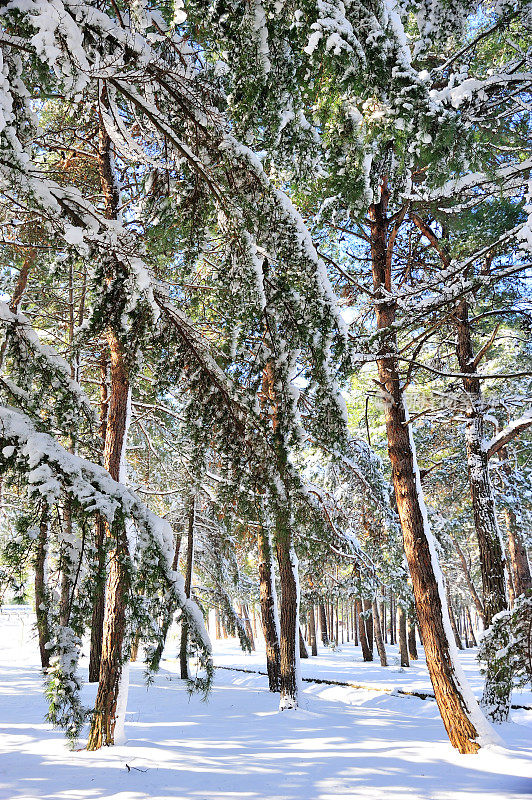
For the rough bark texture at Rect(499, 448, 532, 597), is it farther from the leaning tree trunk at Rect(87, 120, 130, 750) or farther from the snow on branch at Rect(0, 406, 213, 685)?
the snow on branch at Rect(0, 406, 213, 685)

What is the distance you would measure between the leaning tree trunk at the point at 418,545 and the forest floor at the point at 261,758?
0.40 m

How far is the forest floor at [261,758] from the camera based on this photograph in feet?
16.0

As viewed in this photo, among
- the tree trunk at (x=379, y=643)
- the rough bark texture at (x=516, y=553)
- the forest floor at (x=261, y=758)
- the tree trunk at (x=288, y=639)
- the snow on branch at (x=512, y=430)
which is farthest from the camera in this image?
the tree trunk at (x=379, y=643)

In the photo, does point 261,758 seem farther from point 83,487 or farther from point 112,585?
point 83,487

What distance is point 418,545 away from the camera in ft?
22.2

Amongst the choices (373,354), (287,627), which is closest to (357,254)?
(373,354)

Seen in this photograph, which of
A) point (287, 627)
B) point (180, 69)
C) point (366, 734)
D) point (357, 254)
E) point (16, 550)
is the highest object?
point (357, 254)

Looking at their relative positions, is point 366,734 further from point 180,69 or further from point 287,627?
point 180,69

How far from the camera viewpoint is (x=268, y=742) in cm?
744

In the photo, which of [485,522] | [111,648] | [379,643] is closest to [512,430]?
[485,522]

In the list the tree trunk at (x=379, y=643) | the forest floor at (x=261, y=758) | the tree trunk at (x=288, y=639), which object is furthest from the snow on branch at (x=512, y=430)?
the tree trunk at (x=379, y=643)

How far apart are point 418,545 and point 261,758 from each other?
10.6 feet

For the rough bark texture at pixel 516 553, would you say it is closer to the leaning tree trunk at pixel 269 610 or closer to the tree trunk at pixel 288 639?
the tree trunk at pixel 288 639

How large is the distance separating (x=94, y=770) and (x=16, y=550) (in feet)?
12.1
